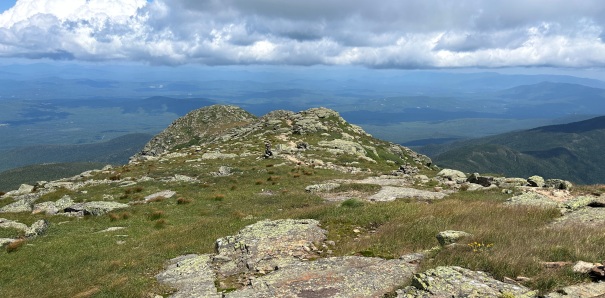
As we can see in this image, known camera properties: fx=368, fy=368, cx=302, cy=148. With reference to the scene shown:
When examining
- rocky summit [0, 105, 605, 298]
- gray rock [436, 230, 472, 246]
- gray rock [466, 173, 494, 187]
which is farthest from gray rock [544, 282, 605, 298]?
gray rock [466, 173, 494, 187]

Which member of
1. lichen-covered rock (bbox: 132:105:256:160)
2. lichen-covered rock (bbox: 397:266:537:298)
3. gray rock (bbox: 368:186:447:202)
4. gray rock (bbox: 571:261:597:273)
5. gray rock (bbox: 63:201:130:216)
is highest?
gray rock (bbox: 571:261:597:273)

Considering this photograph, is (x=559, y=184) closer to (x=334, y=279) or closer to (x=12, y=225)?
(x=334, y=279)

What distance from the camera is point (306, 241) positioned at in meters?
16.6

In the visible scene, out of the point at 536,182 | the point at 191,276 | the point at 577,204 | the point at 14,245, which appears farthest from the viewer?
the point at 536,182

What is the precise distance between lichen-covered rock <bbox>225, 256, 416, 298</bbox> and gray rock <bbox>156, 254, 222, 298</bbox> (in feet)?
4.61

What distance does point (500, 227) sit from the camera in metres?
15.6

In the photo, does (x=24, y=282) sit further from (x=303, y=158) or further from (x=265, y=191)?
(x=303, y=158)

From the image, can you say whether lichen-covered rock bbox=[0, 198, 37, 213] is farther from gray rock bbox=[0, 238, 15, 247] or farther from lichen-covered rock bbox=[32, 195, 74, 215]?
gray rock bbox=[0, 238, 15, 247]

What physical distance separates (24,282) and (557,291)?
74.2 feet

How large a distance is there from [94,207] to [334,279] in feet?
95.9

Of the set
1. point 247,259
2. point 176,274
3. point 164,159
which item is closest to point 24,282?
point 176,274

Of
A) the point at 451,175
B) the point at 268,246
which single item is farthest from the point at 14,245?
the point at 451,175

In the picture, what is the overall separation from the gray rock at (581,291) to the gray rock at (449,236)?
4.78m

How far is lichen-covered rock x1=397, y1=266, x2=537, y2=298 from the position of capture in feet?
30.9
